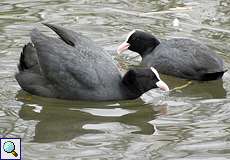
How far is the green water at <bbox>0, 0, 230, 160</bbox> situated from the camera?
6129 millimetres

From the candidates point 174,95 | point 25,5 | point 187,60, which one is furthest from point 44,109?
point 25,5

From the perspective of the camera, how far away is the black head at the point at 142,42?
886 centimetres

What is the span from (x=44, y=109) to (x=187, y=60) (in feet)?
6.15

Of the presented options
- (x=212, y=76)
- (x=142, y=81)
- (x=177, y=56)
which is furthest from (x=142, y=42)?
(x=142, y=81)

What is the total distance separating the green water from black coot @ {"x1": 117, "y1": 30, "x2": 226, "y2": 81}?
116mm

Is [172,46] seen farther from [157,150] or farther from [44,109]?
[157,150]

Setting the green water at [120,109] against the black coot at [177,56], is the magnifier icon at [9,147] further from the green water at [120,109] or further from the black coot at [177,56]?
the black coot at [177,56]

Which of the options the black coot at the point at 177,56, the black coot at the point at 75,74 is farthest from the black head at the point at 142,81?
the black coot at the point at 177,56

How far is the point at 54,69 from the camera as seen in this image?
720cm

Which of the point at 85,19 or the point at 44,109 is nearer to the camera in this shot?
the point at 44,109

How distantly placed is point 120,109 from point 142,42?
1.83 m

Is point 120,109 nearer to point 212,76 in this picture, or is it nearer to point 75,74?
point 75,74

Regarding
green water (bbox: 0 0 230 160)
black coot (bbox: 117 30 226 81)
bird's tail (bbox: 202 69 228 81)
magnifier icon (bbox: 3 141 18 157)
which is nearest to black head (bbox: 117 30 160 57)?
black coot (bbox: 117 30 226 81)

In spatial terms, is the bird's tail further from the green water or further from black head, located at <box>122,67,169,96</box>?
black head, located at <box>122,67,169,96</box>
